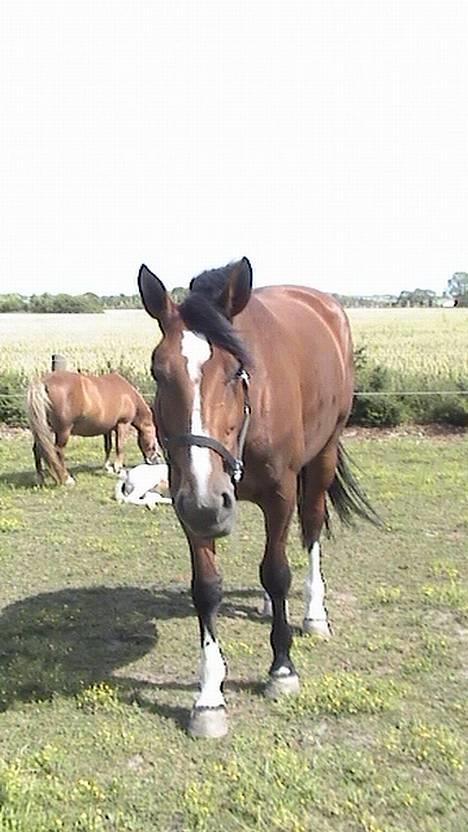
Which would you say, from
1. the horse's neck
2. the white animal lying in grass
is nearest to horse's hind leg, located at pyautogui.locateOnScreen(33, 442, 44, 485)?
the white animal lying in grass

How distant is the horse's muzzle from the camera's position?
110 inches

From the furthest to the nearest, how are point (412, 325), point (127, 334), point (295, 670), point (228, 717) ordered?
point (412, 325) → point (127, 334) → point (295, 670) → point (228, 717)

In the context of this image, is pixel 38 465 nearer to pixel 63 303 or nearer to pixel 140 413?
pixel 140 413

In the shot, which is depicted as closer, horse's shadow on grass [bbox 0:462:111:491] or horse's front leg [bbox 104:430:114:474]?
horse's shadow on grass [bbox 0:462:111:491]

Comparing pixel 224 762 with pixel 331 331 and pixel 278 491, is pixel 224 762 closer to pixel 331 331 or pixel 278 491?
pixel 278 491

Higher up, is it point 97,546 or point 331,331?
point 331,331

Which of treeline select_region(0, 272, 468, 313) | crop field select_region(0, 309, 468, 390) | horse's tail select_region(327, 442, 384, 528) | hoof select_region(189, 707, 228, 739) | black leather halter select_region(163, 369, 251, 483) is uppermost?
black leather halter select_region(163, 369, 251, 483)

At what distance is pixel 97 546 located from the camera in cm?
642

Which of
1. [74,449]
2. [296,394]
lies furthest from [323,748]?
[74,449]

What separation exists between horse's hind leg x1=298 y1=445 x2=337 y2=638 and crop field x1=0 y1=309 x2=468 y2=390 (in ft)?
27.9

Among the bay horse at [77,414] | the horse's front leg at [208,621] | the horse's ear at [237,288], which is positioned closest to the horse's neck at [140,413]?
the bay horse at [77,414]

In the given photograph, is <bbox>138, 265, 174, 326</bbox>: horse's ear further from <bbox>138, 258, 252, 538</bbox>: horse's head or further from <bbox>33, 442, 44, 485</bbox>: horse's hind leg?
Result: <bbox>33, 442, 44, 485</bbox>: horse's hind leg

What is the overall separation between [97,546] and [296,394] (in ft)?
10.2

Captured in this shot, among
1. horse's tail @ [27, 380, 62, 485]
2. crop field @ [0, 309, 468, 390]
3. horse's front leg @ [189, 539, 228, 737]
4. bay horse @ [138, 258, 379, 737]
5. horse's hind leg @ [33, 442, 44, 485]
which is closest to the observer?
bay horse @ [138, 258, 379, 737]
